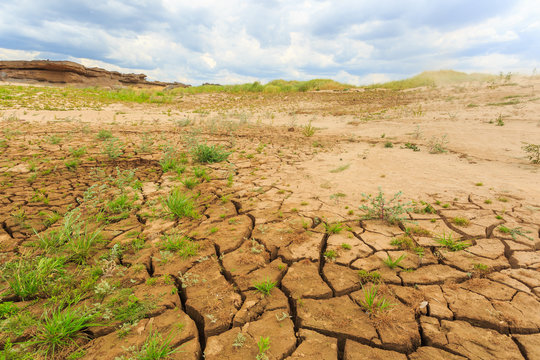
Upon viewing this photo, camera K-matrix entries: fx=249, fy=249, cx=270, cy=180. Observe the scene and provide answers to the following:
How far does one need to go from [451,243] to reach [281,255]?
147 cm

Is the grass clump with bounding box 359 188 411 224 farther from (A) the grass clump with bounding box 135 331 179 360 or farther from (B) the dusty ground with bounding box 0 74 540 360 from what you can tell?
(A) the grass clump with bounding box 135 331 179 360

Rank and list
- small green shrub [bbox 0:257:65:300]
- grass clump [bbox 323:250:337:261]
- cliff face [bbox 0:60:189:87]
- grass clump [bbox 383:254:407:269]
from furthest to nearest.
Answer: cliff face [bbox 0:60:189:87], grass clump [bbox 323:250:337:261], grass clump [bbox 383:254:407:269], small green shrub [bbox 0:257:65:300]

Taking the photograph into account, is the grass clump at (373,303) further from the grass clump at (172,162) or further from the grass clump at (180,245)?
the grass clump at (172,162)

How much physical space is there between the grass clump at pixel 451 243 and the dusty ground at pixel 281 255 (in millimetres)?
24

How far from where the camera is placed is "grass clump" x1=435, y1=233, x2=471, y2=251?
2119 mm

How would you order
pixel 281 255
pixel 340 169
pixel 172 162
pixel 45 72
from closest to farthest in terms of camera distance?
pixel 281 255
pixel 340 169
pixel 172 162
pixel 45 72

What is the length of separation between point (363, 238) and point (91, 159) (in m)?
4.53

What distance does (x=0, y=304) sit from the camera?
159 centimetres

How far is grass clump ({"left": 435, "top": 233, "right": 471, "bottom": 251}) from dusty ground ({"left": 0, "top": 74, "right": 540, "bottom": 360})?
0.02m

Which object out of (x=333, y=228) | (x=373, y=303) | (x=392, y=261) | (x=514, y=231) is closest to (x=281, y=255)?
(x=333, y=228)

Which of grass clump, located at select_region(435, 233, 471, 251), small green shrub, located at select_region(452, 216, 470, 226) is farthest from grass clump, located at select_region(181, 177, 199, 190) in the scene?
small green shrub, located at select_region(452, 216, 470, 226)

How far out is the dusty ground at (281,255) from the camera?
1431mm

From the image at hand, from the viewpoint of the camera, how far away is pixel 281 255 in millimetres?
2129

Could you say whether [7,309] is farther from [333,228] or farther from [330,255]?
[333,228]
